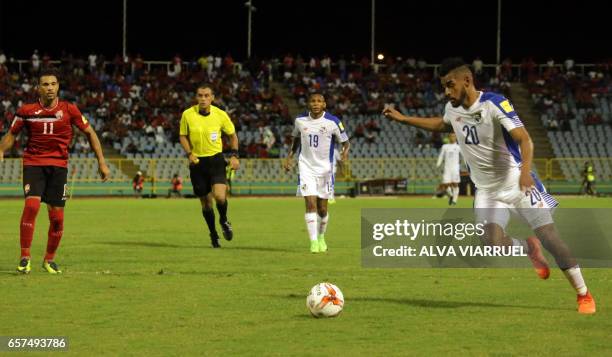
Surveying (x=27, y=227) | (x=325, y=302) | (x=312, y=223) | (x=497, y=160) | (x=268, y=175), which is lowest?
(x=268, y=175)

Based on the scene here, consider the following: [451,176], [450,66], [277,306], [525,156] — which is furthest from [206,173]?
[451,176]

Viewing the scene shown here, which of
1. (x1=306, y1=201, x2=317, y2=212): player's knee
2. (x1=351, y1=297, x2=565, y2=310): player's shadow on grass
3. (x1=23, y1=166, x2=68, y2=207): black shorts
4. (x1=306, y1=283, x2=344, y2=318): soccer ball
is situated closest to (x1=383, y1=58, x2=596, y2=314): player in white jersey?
(x1=351, y1=297, x2=565, y2=310): player's shadow on grass

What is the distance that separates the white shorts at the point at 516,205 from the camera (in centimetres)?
923

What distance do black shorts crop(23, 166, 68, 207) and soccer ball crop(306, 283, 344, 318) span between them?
177 inches

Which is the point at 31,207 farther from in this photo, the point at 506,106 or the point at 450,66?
the point at 506,106

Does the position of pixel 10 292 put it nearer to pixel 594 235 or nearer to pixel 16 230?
pixel 16 230

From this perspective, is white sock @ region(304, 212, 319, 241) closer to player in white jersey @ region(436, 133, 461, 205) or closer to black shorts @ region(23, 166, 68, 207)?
black shorts @ region(23, 166, 68, 207)

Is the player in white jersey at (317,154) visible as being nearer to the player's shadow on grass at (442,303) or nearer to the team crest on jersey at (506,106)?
the player's shadow on grass at (442,303)

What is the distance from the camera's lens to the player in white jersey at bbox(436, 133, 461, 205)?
115 feet

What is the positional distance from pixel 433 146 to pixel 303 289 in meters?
38.8

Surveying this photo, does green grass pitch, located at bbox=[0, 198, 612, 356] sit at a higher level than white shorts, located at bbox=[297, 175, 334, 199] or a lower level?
lower

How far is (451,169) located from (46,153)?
25.4 metres

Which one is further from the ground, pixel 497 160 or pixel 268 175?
pixel 497 160

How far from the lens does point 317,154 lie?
16500 millimetres
